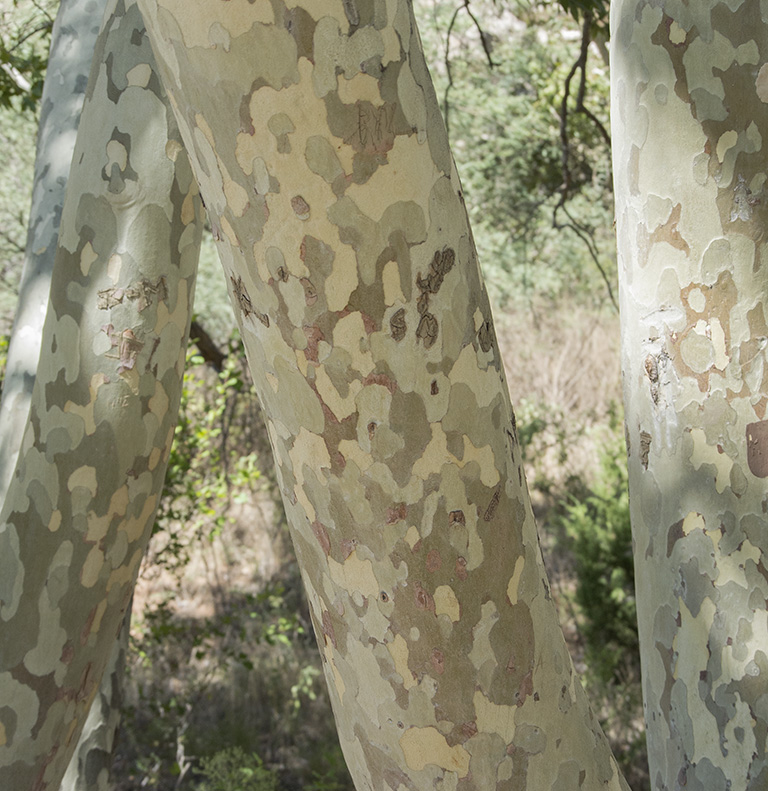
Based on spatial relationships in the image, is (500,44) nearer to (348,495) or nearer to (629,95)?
(629,95)

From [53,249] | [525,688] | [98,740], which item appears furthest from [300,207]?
[98,740]

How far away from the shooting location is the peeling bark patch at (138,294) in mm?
1037

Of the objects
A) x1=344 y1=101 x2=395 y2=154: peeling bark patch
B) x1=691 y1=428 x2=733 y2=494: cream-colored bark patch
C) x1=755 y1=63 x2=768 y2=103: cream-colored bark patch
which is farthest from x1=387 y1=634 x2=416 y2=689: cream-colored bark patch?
x1=755 y1=63 x2=768 y2=103: cream-colored bark patch

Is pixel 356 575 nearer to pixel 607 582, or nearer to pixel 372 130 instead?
pixel 372 130

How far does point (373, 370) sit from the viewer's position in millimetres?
599

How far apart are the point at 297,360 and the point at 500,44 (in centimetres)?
834

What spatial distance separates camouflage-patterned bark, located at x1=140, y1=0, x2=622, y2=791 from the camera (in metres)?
0.56

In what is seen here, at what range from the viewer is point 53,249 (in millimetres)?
1645

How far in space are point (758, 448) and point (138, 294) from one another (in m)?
0.76

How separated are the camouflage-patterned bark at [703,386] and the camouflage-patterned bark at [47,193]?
3.55 feet

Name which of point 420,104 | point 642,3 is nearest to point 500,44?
point 642,3

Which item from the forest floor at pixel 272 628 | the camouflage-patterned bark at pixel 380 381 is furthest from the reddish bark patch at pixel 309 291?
the forest floor at pixel 272 628

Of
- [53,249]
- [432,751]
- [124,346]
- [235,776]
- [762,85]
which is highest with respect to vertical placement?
[53,249]

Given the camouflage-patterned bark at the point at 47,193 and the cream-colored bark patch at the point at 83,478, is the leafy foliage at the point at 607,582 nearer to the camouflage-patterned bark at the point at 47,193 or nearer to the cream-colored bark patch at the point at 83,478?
the camouflage-patterned bark at the point at 47,193
